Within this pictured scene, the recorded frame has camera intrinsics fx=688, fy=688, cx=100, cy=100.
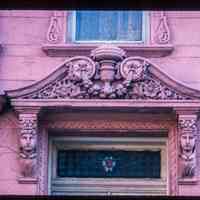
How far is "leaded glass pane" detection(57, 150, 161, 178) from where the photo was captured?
7086 millimetres

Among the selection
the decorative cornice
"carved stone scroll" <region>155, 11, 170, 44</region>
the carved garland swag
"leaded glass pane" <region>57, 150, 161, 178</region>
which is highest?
"carved stone scroll" <region>155, 11, 170, 44</region>

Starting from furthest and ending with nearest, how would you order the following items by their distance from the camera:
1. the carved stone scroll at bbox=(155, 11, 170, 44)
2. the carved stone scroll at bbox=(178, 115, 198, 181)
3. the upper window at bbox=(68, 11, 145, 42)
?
the upper window at bbox=(68, 11, 145, 42) → the carved stone scroll at bbox=(155, 11, 170, 44) → the carved stone scroll at bbox=(178, 115, 198, 181)

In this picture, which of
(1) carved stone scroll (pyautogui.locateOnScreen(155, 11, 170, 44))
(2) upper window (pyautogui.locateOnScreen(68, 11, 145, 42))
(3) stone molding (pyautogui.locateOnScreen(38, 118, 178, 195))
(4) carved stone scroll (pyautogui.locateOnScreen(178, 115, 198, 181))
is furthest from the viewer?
(2) upper window (pyautogui.locateOnScreen(68, 11, 145, 42))

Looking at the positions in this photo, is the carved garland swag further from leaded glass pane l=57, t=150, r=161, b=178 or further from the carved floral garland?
leaded glass pane l=57, t=150, r=161, b=178

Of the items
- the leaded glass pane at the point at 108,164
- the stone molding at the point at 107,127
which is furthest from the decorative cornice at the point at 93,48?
the leaded glass pane at the point at 108,164

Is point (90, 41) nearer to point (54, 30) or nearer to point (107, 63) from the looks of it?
point (54, 30)

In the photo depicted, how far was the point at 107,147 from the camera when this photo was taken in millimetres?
7113

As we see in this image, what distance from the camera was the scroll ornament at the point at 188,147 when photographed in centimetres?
652

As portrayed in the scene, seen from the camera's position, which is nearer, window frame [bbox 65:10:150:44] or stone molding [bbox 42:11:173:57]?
stone molding [bbox 42:11:173:57]

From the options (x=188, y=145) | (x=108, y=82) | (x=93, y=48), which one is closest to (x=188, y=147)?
(x=188, y=145)

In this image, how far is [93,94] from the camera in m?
6.63

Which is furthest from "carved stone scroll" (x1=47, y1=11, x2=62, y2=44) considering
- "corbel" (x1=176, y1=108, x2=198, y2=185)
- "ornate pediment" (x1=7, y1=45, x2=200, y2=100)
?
"corbel" (x1=176, y1=108, x2=198, y2=185)

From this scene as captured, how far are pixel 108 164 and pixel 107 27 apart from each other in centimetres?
142
